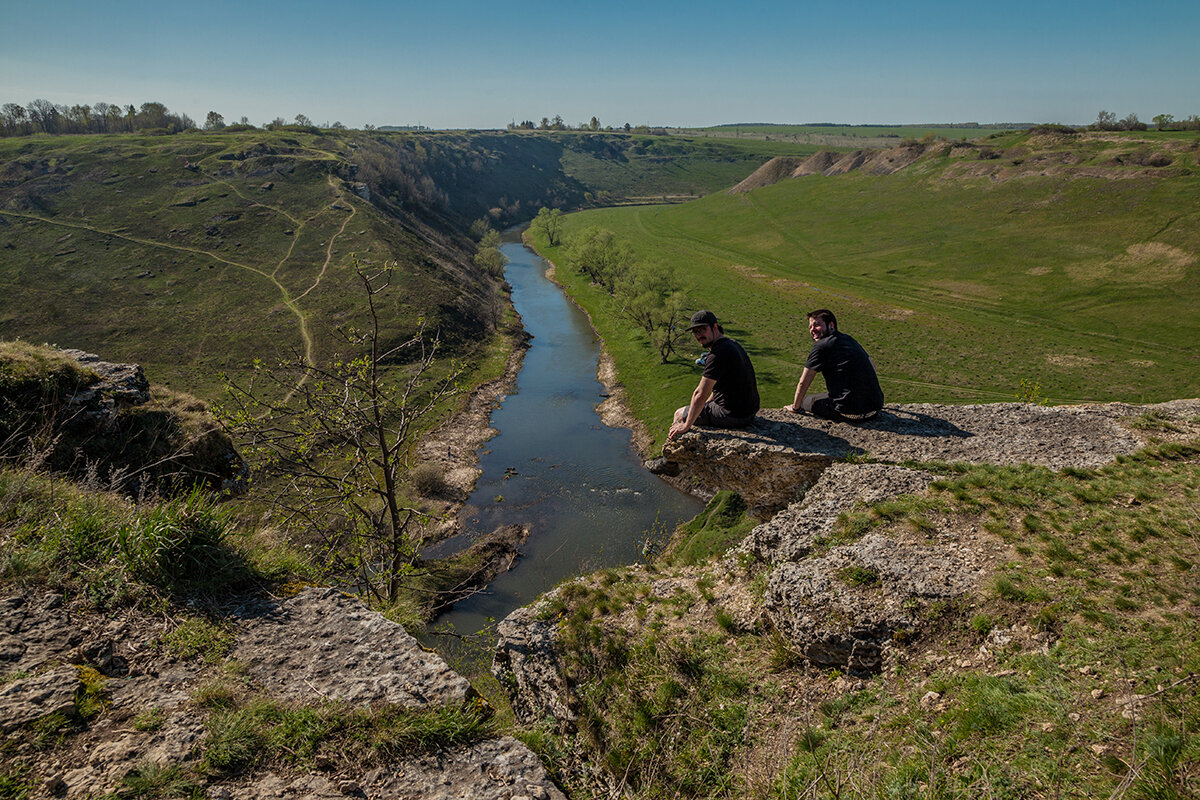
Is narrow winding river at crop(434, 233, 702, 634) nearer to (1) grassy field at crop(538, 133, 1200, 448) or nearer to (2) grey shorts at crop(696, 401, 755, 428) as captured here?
(1) grassy field at crop(538, 133, 1200, 448)

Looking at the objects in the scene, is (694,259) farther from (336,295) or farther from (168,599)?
(168,599)

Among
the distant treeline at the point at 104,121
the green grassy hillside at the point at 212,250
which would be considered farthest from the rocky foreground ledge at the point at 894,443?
the distant treeline at the point at 104,121

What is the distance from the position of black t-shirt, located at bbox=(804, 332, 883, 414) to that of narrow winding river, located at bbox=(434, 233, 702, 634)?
43.8 ft

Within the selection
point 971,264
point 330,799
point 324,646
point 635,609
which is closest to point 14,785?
point 330,799

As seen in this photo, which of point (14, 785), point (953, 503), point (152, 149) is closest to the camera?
point (14, 785)

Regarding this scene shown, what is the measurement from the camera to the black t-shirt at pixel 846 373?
37.7ft

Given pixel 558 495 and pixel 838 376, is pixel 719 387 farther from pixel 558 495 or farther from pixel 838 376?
pixel 558 495

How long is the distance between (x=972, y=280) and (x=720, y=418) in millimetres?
79166

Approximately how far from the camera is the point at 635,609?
A: 372 inches

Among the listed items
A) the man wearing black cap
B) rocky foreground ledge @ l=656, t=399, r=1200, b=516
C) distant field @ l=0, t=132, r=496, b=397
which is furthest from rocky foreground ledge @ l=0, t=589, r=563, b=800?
distant field @ l=0, t=132, r=496, b=397

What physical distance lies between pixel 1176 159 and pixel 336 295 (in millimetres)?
115325

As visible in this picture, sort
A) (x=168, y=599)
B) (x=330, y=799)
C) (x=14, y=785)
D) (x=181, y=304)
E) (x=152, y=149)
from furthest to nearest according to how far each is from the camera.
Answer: (x=152, y=149)
(x=181, y=304)
(x=168, y=599)
(x=330, y=799)
(x=14, y=785)

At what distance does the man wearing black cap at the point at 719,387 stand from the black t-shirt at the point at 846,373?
5.46ft

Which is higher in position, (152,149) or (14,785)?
(152,149)
